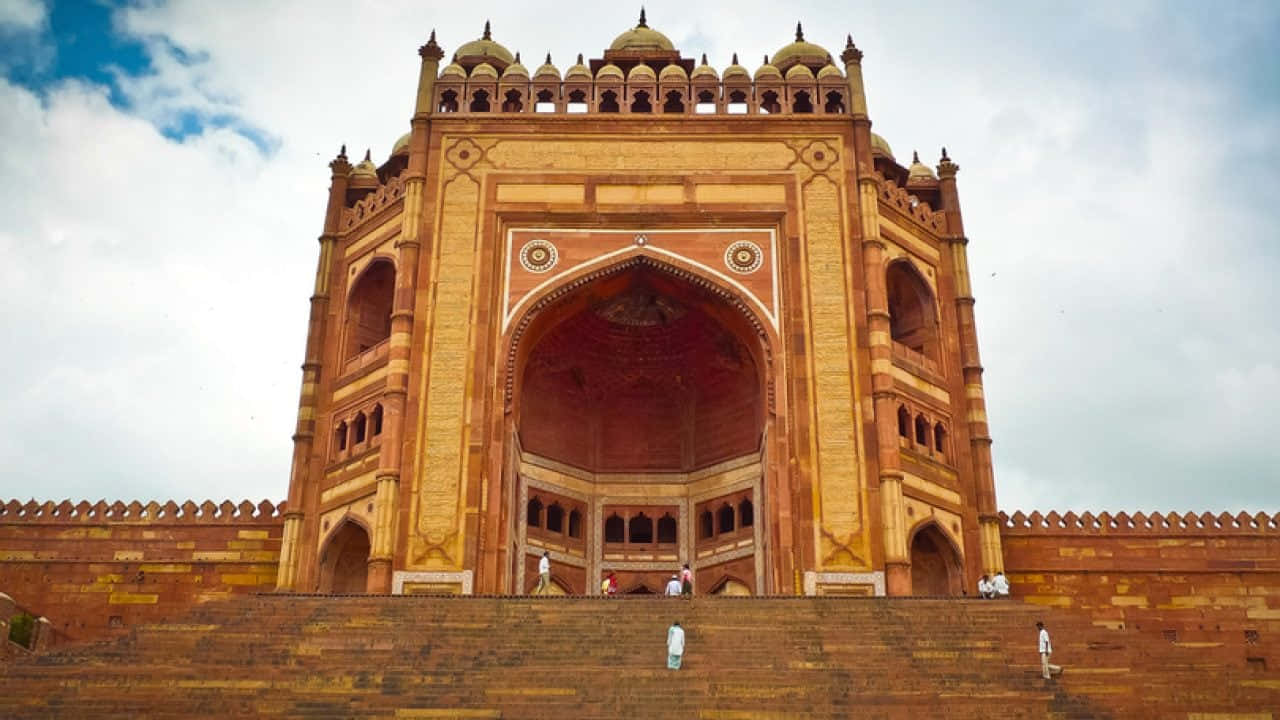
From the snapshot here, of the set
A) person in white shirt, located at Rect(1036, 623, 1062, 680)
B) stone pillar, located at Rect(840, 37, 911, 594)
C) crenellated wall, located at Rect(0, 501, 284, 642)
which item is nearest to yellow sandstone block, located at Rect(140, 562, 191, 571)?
crenellated wall, located at Rect(0, 501, 284, 642)

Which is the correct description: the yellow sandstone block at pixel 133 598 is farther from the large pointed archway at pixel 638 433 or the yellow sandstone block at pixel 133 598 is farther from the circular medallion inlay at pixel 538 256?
the circular medallion inlay at pixel 538 256

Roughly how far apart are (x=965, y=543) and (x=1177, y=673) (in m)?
9.24

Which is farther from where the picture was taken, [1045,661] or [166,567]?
[166,567]

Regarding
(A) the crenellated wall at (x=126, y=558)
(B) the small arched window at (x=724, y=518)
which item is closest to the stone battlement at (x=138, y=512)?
(A) the crenellated wall at (x=126, y=558)

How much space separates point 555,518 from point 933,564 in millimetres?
7271

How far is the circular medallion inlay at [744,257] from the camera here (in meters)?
25.5

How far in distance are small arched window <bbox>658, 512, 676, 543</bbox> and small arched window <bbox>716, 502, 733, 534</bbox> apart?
1011 mm

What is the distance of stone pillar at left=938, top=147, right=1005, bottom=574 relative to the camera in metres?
25.5

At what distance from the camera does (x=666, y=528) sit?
1102 inches

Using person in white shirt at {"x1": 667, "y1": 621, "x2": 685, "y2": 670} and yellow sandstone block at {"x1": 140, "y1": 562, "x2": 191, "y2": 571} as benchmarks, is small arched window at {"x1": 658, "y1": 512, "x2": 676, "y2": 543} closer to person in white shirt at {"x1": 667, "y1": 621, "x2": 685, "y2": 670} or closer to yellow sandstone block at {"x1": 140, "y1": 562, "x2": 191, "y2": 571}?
Answer: yellow sandstone block at {"x1": 140, "y1": 562, "x2": 191, "y2": 571}

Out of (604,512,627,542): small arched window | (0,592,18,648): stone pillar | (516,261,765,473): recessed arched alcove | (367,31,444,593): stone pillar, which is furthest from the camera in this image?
(604,512,627,542): small arched window

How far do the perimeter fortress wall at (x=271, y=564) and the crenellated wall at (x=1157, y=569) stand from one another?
0.06ft

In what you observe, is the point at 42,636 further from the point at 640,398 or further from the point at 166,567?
the point at 640,398

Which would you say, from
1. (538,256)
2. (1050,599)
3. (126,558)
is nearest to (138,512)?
(126,558)
